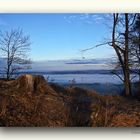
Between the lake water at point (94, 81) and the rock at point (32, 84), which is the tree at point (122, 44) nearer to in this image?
the lake water at point (94, 81)

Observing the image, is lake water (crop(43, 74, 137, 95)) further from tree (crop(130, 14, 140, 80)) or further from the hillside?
tree (crop(130, 14, 140, 80))

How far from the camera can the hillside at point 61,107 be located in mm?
2871

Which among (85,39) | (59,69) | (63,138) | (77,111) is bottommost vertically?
(63,138)

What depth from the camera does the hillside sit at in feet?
9.42

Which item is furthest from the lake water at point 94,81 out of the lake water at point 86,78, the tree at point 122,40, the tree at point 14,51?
the tree at point 14,51

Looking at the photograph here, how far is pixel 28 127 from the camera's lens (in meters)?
2.88

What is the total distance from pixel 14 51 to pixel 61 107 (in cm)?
55

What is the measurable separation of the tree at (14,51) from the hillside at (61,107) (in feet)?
0.28

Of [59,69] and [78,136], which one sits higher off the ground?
[59,69]

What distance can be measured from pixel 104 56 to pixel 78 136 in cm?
62

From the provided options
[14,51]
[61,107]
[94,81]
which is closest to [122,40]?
[94,81]

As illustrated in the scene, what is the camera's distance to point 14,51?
295 cm
